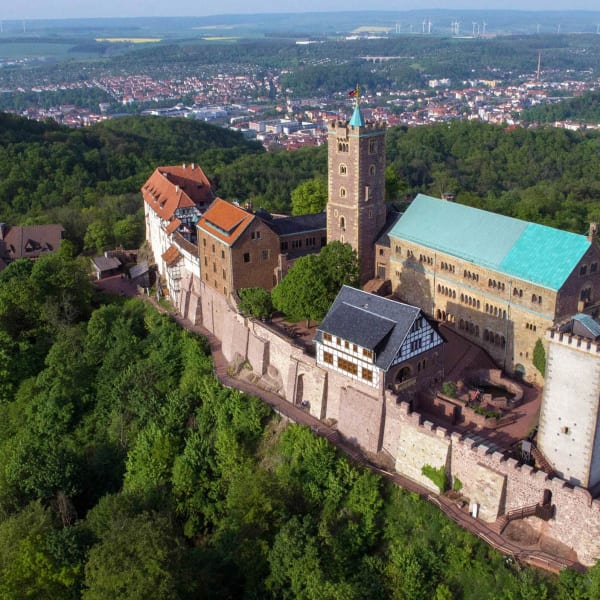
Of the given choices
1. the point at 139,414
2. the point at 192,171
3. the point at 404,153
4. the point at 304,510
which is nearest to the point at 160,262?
the point at 192,171

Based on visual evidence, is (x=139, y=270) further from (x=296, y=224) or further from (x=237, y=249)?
(x=237, y=249)

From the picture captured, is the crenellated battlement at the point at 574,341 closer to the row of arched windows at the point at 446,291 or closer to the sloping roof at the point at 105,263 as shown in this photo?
the row of arched windows at the point at 446,291

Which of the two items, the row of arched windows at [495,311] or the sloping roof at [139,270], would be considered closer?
the row of arched windows at [495,311]

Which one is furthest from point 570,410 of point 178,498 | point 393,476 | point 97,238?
point 97,238

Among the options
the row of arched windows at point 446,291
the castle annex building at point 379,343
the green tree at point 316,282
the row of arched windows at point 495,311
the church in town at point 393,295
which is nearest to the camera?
the church in town at point 393,295

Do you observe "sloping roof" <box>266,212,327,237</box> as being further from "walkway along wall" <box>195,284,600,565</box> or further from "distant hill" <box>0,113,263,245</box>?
"distant hill" <box>0,113,263,245</box>

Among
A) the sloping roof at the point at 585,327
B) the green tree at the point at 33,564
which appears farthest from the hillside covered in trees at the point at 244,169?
the green tree at the point at 33,564

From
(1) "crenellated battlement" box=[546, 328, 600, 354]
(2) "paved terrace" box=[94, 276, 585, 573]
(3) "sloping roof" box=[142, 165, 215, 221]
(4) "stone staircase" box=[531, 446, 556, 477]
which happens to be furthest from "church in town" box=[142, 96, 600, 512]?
(3) "sloping roof" box=[142, 165, 215, 221]

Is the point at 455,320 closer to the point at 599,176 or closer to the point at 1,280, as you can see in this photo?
the point at 1,280

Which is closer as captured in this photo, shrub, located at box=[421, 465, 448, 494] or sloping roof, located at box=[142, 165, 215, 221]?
shrub, located at box=[421, 465, 448, 494]
